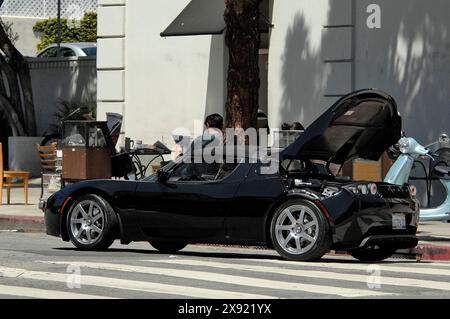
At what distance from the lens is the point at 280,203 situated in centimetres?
1398

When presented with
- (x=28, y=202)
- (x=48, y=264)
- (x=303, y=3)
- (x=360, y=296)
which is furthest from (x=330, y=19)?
(x=360, y=296)

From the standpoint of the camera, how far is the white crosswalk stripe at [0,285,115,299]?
10.6m

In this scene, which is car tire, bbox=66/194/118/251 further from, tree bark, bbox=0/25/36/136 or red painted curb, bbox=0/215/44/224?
tree bark, bbox=0/25/36/136

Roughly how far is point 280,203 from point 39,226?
22.1ft

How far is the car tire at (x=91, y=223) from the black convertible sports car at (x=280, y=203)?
0.01m

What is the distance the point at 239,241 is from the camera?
562 inches

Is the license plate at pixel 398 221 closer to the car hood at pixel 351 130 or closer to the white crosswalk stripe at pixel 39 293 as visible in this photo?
the car hood at pixel 351 130

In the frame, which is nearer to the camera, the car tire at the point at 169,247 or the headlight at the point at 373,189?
the headlight at the point at 373,189

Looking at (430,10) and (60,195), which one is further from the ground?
(430,10)

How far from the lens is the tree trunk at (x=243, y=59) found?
63.5 ft

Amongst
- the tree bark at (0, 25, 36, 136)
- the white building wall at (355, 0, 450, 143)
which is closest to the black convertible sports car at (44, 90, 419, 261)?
the white building wall at (355, 0, 450, 143)

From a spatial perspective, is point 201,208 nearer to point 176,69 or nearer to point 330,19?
point 330,19

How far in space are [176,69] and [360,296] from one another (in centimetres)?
1456

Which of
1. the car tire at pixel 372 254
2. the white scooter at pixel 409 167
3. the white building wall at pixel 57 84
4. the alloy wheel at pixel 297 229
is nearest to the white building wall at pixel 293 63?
the white scooter at pixel 409 167
